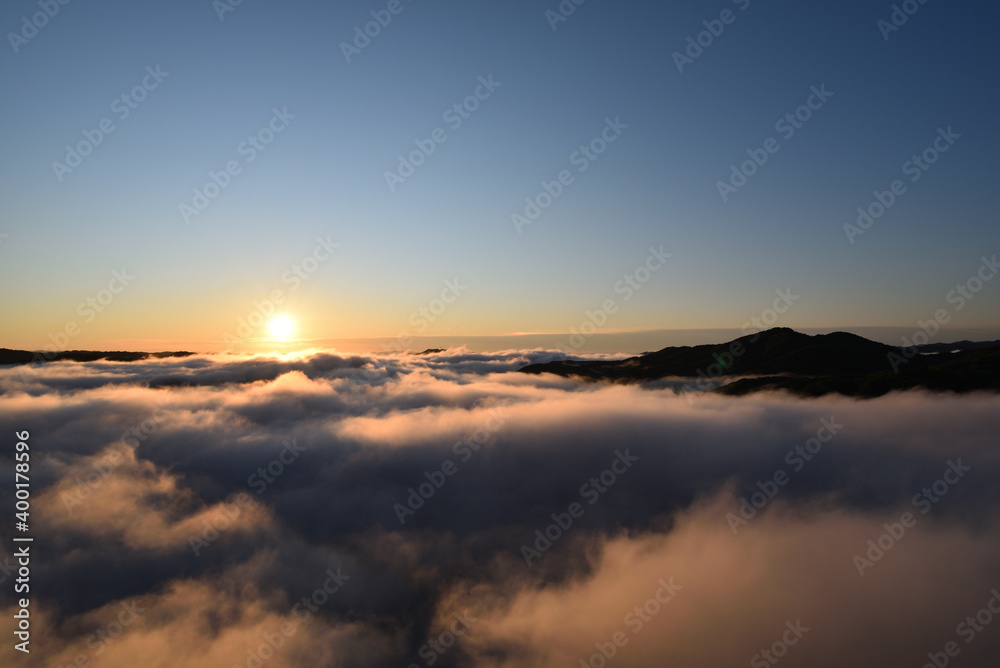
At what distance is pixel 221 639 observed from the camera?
247 ft

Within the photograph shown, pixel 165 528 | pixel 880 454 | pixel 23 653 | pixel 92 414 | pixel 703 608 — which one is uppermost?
pixel 92 414

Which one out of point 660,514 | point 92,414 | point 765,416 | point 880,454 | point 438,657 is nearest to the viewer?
point 438,657

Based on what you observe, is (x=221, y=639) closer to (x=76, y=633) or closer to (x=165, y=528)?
(x=76, y=633)

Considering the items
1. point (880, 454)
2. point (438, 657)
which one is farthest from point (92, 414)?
point (880, 454)

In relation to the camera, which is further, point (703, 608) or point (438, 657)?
point (438, 657)

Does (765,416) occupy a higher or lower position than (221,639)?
higher

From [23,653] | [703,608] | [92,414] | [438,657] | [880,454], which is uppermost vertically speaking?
[92,414]

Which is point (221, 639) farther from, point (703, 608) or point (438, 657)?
point (703, 608)

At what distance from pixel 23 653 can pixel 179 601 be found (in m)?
25.2

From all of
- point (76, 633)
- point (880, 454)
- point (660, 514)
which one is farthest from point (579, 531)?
point (76, 633)

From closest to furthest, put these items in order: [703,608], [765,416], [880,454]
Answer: [703,608] → [880,454] → [765,416]

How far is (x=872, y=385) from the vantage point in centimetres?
12031

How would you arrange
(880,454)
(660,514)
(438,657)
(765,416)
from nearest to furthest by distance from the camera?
1. (438,657)
2. (880,454)
3. (660,514)
4. (765,416)

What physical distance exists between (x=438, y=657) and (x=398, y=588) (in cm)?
1831
